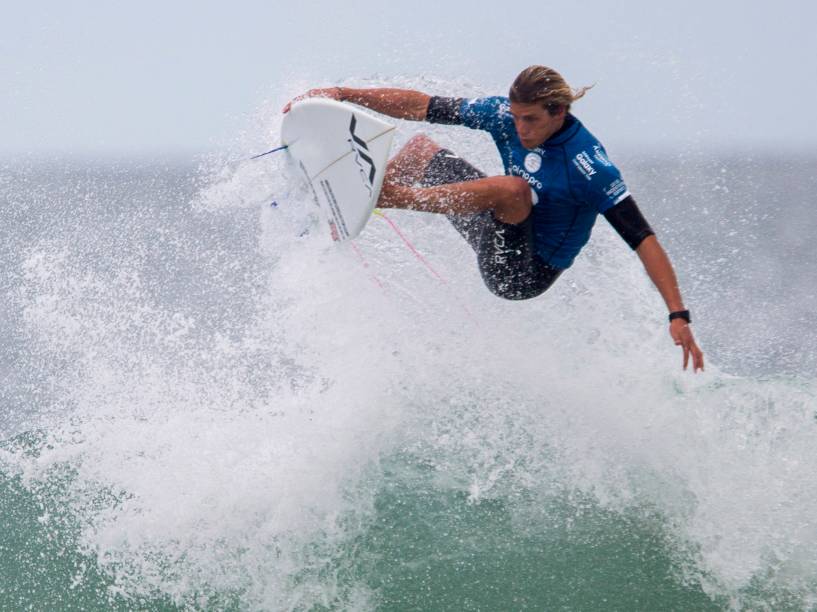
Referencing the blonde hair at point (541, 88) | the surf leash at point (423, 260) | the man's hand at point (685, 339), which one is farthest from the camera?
the surf leash at point (423, 260)

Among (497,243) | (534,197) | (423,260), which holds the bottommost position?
(423,260)

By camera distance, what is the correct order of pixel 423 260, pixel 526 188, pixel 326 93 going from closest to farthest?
pixel 526 188 → pixel 326 93 → pixel 423 260

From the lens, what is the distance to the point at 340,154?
461 cm

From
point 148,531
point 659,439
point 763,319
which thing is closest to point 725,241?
point 763,319

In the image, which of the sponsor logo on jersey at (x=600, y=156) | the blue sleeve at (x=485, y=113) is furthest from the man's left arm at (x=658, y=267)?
the blue sleeve at (x=485, y=113)

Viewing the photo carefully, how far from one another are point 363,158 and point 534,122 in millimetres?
897

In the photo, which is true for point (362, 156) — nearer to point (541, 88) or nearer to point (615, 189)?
point (541, 88)

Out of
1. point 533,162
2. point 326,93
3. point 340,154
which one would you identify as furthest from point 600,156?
point 326,93

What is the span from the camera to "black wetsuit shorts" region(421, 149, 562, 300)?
4646 mm

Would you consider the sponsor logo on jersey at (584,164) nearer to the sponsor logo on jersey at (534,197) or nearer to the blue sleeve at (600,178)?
the blue sleeve at (600,178)

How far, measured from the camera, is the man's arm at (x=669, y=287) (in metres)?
3.94

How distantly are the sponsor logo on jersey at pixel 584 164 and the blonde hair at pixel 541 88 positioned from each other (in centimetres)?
28

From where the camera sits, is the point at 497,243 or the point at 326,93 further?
the point at 326,93

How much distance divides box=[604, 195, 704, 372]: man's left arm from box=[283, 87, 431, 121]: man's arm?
1.27 meters
